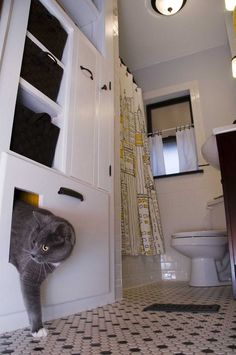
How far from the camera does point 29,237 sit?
33.9 inches

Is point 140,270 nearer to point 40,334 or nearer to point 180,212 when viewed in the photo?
point 180,212

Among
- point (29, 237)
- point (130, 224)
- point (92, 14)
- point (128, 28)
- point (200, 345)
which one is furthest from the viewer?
point (128, 28)

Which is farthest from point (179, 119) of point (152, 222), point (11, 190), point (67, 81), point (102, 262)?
point (11, 190)

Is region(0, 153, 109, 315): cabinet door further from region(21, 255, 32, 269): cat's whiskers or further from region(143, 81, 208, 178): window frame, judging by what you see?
region(143, 81, 208, 178): window frame

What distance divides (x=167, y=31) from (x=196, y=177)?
1.67 m

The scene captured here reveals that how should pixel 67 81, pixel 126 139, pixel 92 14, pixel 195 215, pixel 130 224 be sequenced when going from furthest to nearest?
pixel 195 215 → pixel 126 139 → pixel 130 224 → pixel 92 14 → pixel 67 81

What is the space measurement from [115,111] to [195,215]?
1.41 metres

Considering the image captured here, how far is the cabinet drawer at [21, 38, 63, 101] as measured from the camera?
3.81 feet

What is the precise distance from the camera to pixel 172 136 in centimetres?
306

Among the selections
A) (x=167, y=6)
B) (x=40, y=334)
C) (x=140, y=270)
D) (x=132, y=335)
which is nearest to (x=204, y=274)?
(x=140, y=270)

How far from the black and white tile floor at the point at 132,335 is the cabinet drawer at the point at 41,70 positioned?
3.30 ft

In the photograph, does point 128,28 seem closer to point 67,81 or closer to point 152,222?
point 67,81

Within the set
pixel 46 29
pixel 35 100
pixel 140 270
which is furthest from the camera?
pixel 140 270

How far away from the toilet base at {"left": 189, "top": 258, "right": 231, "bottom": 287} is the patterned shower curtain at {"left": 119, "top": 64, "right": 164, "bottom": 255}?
0.38 metres
